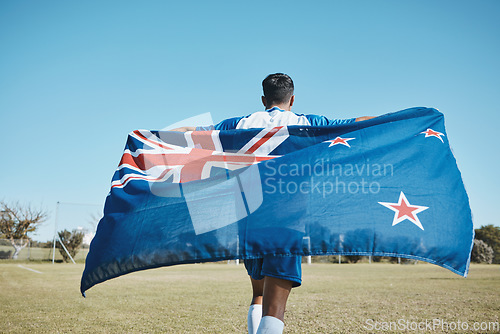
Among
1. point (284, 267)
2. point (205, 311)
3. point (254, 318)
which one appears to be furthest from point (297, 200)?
point (205, 311)

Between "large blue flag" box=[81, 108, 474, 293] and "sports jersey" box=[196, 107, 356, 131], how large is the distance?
0.23ft

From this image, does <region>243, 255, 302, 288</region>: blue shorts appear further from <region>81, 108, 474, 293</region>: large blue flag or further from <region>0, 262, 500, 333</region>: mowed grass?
<region>0, 262, 500, 333</region>: mowed grass

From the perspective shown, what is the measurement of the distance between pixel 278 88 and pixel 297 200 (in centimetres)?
95

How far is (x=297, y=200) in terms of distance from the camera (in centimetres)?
247

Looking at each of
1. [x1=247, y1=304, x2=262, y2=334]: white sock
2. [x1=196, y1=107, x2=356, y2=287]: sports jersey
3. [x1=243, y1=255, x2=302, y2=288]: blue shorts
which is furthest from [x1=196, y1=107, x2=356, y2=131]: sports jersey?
[x1=247, y1=304, x2=262, y2=334]: white sock

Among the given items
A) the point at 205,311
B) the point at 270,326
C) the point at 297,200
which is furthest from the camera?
the point at 205,311

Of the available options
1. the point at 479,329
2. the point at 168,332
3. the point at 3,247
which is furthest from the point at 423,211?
the point at 3,247

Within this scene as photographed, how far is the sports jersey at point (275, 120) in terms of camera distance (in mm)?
3004

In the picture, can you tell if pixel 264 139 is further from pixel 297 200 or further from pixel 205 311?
pixel 205 311

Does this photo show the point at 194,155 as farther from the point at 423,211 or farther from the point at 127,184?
the point at 423,211

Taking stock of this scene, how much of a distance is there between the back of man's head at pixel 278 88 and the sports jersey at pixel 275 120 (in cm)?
8

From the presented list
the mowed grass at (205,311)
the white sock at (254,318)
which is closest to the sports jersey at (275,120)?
the white sock at (254,318)

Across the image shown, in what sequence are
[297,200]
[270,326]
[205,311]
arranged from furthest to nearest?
[205,311]
[297,200]
[270,326]

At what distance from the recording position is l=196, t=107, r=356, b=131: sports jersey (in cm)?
300
